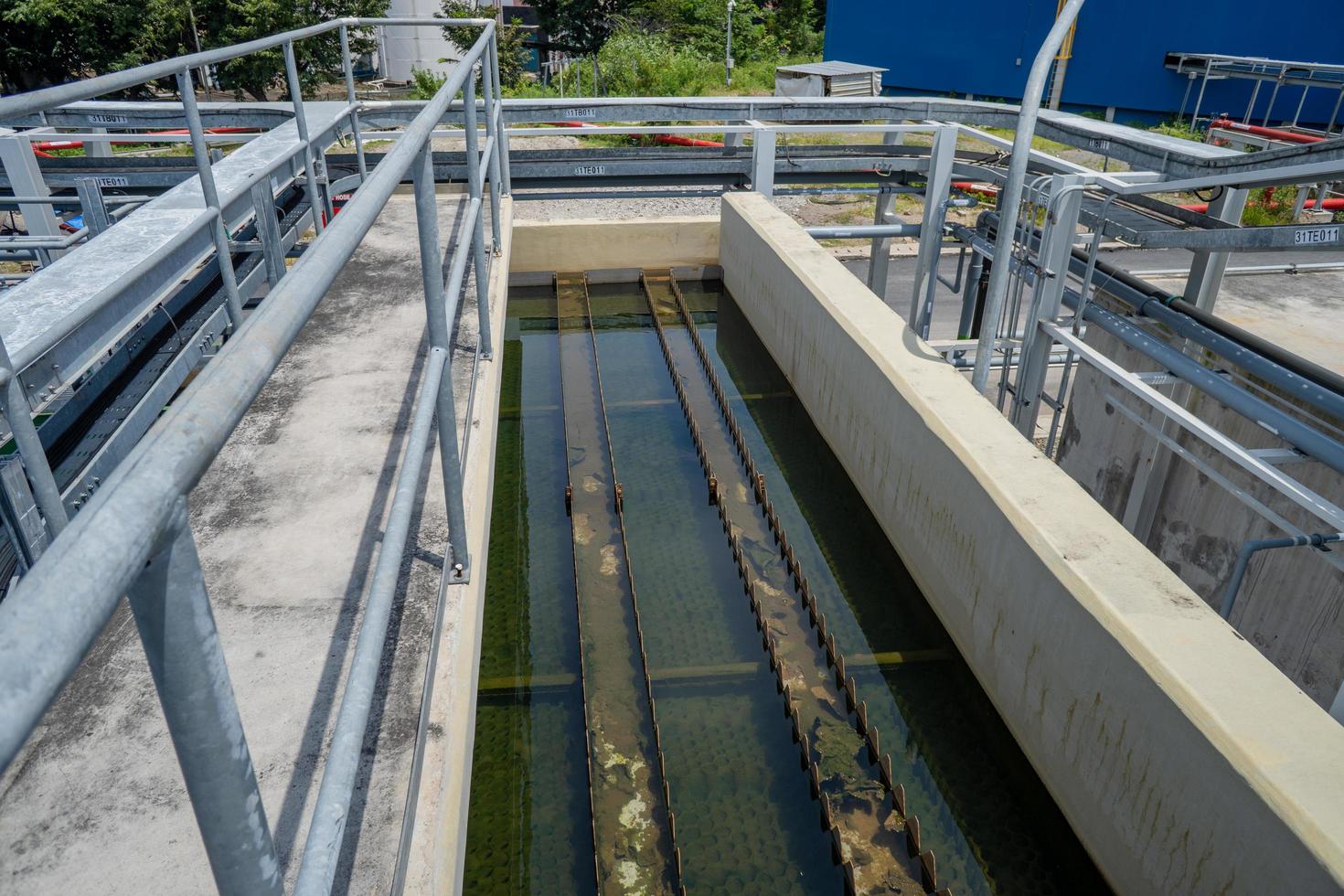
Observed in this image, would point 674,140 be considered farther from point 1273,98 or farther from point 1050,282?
point 1050,282

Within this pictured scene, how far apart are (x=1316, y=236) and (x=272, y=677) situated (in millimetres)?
3840

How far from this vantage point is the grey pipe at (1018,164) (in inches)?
158

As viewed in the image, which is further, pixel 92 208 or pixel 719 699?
pixel 92 208

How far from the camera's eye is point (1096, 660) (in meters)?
2.97

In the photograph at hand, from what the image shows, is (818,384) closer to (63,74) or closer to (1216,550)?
(1216,550)

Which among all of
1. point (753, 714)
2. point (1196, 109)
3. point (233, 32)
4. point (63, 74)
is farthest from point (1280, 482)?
point (63, 74)

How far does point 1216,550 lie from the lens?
222 inches

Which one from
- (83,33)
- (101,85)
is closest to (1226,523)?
(101,85)

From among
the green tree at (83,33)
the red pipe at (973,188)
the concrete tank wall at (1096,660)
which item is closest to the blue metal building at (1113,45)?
→ the red pipe at (973,188)

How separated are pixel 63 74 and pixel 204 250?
2953cm

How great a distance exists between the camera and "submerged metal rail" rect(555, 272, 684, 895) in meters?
3.23

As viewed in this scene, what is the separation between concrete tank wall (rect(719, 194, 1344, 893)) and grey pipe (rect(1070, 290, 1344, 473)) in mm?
1080

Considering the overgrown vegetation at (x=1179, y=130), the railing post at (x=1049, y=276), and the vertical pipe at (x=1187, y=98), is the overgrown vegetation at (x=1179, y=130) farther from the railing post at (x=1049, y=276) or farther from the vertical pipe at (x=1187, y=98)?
the railing post at (x=1049, y=276)

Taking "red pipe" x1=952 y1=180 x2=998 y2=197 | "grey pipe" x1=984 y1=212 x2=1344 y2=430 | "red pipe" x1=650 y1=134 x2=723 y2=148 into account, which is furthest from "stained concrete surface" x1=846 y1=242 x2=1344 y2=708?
"red pipe" x1=650 y1=134 x2=723 y2=148
